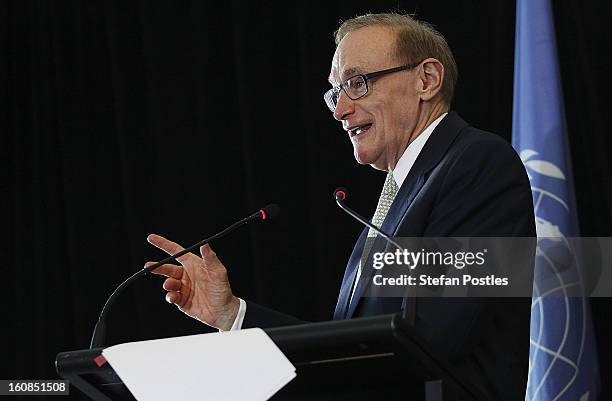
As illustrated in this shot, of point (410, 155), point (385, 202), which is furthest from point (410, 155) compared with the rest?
point (385, 202)

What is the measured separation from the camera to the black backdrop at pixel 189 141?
11.5 ft

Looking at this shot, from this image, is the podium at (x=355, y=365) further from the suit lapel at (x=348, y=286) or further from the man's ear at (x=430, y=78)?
the man's ear at (x=430, y=78)

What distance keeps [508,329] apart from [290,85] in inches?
88.6

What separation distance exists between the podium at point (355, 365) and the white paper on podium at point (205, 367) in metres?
0.03

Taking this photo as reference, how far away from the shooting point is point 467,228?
183 centimetres

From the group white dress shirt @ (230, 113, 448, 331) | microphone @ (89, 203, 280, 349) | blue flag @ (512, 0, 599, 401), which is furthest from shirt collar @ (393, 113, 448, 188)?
blue flag @ (512, 0, 599, 401)

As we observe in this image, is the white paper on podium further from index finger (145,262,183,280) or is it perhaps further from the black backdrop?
the black backdrop

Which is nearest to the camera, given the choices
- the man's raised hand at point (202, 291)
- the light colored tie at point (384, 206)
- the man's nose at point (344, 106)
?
the man's raised hand at point (202, 291)

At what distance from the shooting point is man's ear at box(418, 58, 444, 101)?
246 centimetres

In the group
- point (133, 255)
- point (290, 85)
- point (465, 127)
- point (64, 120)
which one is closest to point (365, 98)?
point (465, 127)

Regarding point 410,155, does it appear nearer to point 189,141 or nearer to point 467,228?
point 467,228

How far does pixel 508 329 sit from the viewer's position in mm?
1797

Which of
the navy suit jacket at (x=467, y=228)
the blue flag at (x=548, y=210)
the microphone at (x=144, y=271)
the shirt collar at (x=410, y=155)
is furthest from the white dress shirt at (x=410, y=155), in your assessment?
the blue flag at (x=548, y=210)

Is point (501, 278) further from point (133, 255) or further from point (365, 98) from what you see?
point (133, 255)
